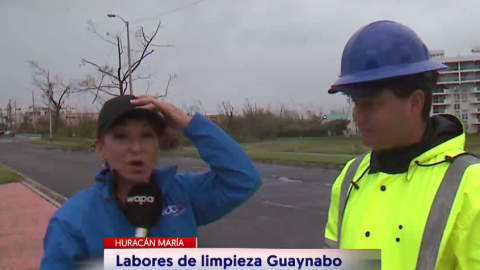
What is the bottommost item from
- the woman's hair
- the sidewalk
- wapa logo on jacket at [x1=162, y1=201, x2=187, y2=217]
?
the sidewalk

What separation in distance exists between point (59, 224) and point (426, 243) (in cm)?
109

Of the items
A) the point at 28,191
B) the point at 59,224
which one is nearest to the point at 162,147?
the point at 59,224

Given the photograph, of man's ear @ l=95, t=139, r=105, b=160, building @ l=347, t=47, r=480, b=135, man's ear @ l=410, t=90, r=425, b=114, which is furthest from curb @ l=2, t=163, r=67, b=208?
building @ l=347, t=47, r=480, b=135

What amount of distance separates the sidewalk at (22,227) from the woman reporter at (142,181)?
4.17 metres

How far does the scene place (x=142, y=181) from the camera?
1.69 metres

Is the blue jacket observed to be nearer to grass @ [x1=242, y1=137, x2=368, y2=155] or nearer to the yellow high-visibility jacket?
the yellow high-visibility jacket

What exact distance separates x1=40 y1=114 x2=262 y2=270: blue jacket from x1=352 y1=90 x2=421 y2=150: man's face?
0.49 meters

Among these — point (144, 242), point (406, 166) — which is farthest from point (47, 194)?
point (406, 166)

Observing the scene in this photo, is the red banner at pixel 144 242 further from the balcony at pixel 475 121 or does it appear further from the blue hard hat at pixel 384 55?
the balcony at pixel 475 121

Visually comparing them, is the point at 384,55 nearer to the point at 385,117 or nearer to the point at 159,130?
the point at 385,117

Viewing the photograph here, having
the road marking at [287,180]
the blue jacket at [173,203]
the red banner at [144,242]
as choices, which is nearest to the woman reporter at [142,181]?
the blue jacket at [173,203]

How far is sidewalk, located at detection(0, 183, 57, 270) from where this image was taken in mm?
5562

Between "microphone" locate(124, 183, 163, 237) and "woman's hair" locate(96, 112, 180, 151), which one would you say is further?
"woman's hair" locate(96, 112, 180, 151)

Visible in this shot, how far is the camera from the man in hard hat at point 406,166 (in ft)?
4.15
